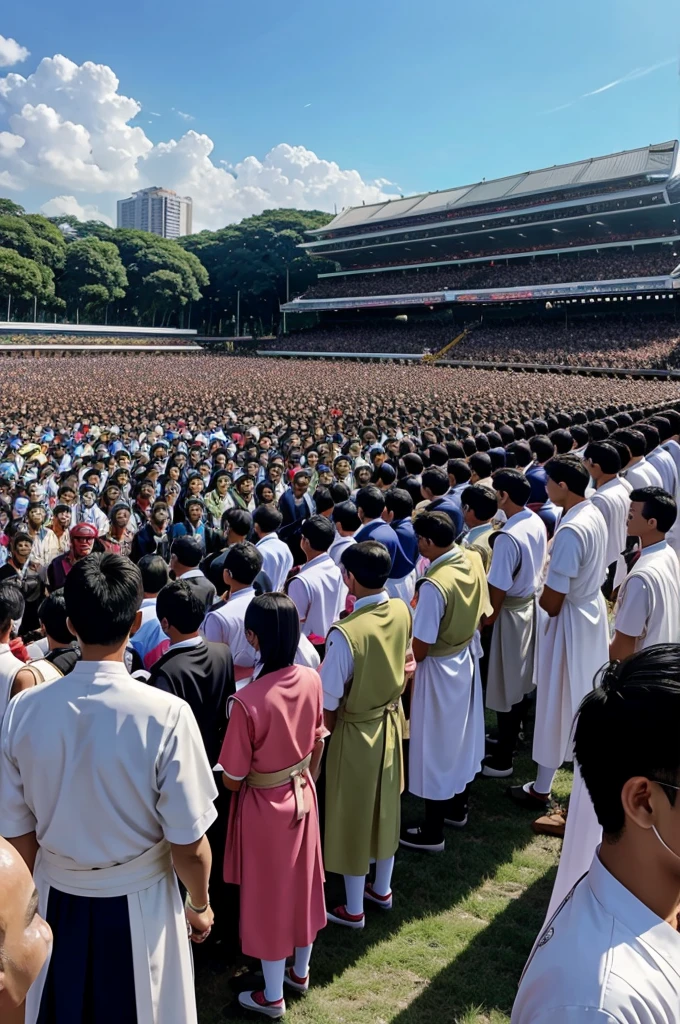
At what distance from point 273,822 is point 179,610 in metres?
0.83

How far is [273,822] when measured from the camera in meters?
2.53

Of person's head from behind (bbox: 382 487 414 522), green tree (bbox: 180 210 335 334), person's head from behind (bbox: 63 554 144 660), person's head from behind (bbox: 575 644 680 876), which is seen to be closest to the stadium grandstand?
green tree (bbox: 180 210 335 334)

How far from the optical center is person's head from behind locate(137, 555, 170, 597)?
3.49 meters

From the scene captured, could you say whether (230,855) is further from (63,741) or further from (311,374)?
(311,374)

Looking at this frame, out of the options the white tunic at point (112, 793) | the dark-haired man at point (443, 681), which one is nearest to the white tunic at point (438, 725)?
the dark-haired man at point (443, 681)

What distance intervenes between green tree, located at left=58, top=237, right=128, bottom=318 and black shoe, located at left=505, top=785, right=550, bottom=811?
5245 cm

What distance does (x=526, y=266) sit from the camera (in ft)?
144

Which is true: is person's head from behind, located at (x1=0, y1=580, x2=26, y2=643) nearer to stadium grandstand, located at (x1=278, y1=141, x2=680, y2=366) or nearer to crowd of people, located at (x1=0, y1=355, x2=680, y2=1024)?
crowd of people, located at (x1=0, y1=355, x2=680, y2=1024)

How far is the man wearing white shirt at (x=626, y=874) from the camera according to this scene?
1.03 m

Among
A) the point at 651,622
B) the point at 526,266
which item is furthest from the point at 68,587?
the point at 526,266

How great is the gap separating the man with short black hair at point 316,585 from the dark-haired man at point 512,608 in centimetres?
94

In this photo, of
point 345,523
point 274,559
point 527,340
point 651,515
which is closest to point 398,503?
point 345,523

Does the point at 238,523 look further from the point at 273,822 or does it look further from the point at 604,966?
the point at 604,966

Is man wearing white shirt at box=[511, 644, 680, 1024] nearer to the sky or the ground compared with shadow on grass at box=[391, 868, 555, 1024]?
nearer to the sky
